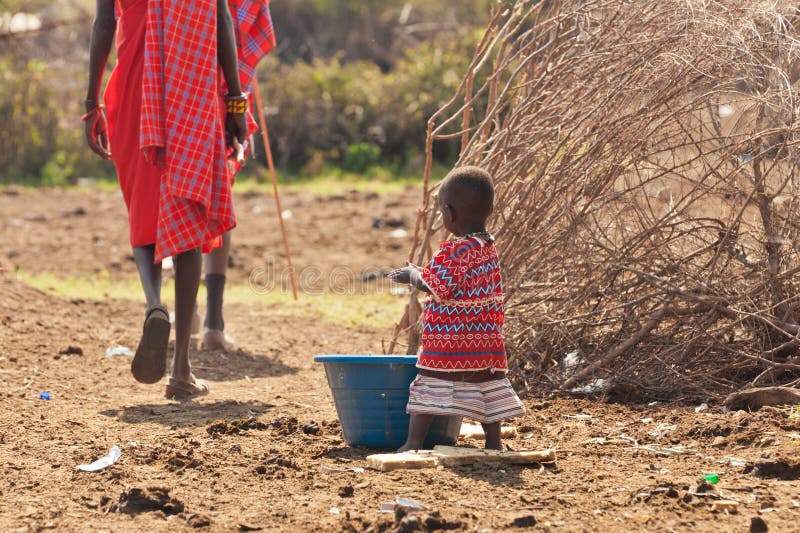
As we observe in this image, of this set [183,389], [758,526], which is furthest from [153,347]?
[758,526]

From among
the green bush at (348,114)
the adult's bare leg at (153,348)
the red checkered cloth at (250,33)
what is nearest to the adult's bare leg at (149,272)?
the adult's bare leg at (153,348)

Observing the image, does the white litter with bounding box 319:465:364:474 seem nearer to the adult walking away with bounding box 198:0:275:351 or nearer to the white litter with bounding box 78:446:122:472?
the white litter with bounding box 78:446:122:472

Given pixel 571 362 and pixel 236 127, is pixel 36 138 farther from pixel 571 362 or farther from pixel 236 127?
pixel 571 362

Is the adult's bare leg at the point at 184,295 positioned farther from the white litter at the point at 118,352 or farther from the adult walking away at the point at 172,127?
the white litter at the point at 118,352

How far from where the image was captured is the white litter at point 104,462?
3.45 metres

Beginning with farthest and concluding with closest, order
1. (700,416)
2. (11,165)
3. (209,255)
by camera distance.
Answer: (11,165), (209,255), (700,416)

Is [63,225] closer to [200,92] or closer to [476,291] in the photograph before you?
[200,92]

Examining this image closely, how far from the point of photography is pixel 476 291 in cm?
352

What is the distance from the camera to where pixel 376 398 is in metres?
3.62

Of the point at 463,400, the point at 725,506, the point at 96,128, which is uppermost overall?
the point at 96,128

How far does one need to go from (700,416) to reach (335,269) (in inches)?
217

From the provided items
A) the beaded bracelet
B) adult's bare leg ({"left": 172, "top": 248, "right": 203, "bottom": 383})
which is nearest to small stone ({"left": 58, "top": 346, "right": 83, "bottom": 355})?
adult's bare leg ({"left": 172, "top": 248, "right": 203, "bottom": 383})

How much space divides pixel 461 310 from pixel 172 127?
63.8 inches

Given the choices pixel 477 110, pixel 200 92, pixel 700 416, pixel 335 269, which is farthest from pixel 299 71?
pixel 700 416
